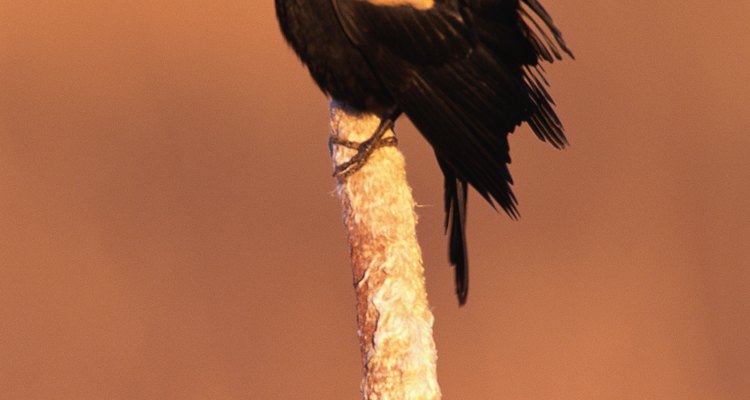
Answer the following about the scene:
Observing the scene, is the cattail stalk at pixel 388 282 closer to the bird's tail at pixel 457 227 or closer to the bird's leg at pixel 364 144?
the bird's leg at pixel 364 144

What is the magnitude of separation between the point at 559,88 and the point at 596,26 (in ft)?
1.08

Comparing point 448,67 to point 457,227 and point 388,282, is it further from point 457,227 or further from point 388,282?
point 388,282

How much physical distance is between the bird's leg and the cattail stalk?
0.01 meters

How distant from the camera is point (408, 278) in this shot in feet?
8.04

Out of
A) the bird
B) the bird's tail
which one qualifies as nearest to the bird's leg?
the bird

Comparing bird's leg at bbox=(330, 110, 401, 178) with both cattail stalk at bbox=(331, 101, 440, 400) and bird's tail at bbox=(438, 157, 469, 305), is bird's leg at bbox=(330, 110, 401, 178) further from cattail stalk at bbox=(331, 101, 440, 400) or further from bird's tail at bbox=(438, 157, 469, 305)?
bird's tail at bbox=(438, 157, 469, 305)

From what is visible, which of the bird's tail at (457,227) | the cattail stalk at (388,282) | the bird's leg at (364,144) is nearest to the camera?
the cattail stalk at (388,282)

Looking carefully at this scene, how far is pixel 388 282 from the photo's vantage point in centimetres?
245

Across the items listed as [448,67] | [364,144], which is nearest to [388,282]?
[364,144]

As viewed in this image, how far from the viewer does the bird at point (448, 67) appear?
2.89 m

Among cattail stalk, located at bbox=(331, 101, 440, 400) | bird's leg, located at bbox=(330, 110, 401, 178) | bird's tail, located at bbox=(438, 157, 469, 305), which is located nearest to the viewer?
cattail stalk, located at bbox=(331, 101, 440, 400)

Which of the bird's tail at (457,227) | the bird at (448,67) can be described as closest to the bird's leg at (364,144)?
the bird at (448,67)

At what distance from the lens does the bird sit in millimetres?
2895

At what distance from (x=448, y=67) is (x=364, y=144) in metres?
0.23
